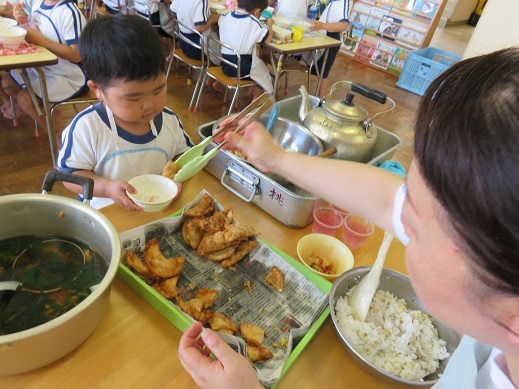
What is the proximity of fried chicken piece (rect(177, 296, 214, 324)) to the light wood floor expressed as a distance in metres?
0.51

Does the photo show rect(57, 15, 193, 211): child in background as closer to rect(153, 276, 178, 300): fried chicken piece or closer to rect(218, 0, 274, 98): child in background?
rect(153, 276, 178, 300): fried chicken piece

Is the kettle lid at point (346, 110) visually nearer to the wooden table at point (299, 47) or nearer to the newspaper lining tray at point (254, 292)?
the newspaper lining tray at point (254, 292)

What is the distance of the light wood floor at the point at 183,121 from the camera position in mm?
2045

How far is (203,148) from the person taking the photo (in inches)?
37.7

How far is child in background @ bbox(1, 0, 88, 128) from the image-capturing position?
1933mm

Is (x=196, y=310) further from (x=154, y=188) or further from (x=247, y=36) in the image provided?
(x=247, y=36)

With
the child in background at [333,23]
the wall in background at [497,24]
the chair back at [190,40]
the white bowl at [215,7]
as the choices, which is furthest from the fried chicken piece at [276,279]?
the wall in background at [497,24]

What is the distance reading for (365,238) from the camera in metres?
1.04

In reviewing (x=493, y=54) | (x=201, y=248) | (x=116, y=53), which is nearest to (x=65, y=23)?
(x=116, y=53)

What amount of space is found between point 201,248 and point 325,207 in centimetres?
42

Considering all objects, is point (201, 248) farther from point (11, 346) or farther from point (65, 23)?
point (65, 23)

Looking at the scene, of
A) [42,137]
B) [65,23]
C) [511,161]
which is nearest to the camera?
[511,161]

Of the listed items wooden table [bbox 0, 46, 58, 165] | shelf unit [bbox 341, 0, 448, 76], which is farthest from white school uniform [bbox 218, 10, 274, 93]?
shelf unit [bbox 341, 0, 448, 76]

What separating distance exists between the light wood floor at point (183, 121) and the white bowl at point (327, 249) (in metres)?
0.32
